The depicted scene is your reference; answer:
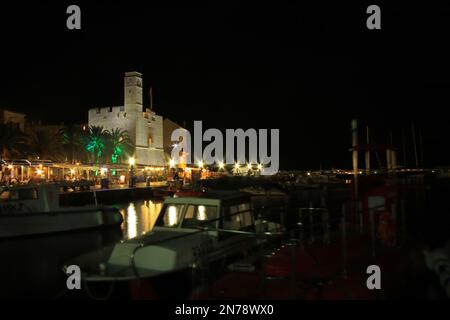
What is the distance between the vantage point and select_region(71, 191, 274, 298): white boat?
843cm

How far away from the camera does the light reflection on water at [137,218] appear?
22633 millimetres

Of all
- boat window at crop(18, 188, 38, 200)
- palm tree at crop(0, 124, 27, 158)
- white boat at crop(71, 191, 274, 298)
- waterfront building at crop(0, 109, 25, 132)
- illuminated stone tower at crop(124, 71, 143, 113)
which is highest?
illuminated stone tower at crop(124, 71, 143, 113)

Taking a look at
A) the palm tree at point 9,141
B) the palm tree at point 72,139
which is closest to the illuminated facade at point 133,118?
the palm tree at point 72,139

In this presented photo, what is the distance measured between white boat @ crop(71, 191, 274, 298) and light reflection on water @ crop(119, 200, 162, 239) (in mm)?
8191

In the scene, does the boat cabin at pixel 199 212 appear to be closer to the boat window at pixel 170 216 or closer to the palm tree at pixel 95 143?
the boat window at pixel 170 216

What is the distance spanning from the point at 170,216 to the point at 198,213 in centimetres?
76

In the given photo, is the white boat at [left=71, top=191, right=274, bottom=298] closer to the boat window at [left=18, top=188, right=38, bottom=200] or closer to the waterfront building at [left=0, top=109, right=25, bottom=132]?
the boat window at [left=18, top=188, right=38, bottom=200]

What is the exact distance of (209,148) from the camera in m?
114

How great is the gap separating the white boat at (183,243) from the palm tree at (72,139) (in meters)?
57.7

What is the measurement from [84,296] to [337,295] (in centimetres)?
628

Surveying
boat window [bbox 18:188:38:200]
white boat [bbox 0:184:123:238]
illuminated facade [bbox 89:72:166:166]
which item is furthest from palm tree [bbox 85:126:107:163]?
boat window [bbox 18:188:38:200]

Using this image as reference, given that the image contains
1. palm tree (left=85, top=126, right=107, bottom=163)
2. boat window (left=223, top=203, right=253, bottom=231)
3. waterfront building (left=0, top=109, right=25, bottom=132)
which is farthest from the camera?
palm tree (left=85, top=126, right=107, bottom=163)

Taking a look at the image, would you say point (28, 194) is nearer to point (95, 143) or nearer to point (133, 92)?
point (95, 143)
